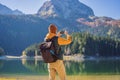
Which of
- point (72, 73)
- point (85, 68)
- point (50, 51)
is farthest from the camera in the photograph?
point (85, 68)

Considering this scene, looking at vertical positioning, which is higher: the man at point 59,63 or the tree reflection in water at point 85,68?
the man at point 59,63

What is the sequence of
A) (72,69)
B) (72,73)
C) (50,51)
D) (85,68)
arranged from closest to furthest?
(50,51) < (72,73) < (72,69) < (85,68)

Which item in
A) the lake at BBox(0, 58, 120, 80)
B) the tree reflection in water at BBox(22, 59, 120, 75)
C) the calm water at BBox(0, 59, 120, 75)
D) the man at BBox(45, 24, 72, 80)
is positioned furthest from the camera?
the tree reflection in water at BBox(22, 59, 120, 75)

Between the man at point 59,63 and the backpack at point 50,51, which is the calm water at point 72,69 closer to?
the man at point 59,63

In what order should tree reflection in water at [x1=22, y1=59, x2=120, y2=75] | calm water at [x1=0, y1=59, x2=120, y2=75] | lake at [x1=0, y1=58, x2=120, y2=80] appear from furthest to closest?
tree reflection in water at [x1=22, y1=59, x2=120, y2=75], calm water at [x1=0, y1=59, x2=120, y2=75], lake at [x1=0, y1=58, x2=120, y2=80]

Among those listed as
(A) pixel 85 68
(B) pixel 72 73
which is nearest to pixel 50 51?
(B) pixel 72 73

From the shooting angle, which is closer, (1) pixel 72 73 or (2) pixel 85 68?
(1) pixel 72 73

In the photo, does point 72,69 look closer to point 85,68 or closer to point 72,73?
point 85,68

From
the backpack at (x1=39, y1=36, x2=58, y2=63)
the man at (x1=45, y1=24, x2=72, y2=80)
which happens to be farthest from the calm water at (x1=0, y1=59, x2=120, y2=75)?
the backpack at (x1=39, y1=36, x2=58, y2=63)

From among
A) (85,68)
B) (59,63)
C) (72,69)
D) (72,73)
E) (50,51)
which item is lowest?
(85,68)

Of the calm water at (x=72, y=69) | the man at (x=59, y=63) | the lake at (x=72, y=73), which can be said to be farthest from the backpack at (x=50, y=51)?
the calm water at (x=72, y=69)

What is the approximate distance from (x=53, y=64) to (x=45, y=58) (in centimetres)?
34

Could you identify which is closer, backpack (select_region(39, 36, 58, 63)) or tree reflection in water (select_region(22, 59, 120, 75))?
backpack (select_region(39, 36, 58, 63))

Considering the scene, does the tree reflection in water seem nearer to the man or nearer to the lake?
the lake
